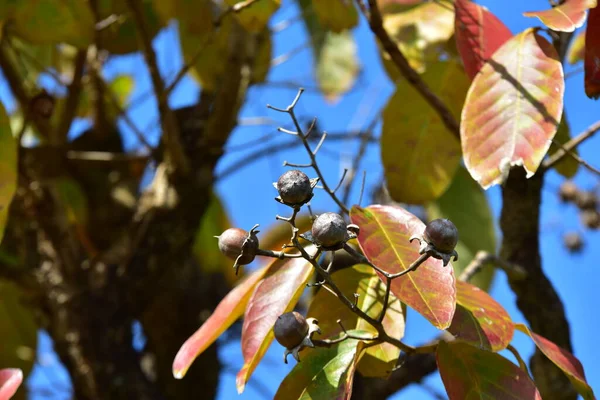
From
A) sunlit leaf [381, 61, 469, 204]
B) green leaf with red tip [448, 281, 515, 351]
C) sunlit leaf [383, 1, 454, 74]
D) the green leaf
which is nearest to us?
green leaf with red tip [448, 281, 515, 351]

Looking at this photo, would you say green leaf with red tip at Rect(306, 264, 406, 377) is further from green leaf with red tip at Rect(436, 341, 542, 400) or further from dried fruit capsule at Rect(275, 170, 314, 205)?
dried fruit capsule at Rect(275, 170, 314, 205)

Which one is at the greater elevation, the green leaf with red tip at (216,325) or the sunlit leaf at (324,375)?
the sunlit leaf at (324,375)

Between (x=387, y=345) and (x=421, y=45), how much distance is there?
611 mm

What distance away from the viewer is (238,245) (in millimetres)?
596

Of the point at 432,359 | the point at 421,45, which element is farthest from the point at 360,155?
the point at 432,359

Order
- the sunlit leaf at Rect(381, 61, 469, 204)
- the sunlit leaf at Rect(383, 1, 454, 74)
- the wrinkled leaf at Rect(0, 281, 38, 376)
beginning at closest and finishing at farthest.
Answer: the sunlit leaf at Rect(381, 61, 469, 204), the sunlit leaf at Rect(383, 1, 454, 74), the wrinkled leaf at Rect(0, 281, 38, 376)

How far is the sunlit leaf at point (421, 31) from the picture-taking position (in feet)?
3.85

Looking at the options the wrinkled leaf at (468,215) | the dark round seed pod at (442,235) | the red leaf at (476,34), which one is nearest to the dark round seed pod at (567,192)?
the wrinkled leaf at (468,215)

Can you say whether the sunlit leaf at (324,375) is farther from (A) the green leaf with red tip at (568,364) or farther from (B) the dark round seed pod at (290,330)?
(A) the green leaf with red tip at (568,364)

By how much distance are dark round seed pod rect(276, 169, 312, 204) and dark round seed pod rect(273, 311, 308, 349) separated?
10 centimetres

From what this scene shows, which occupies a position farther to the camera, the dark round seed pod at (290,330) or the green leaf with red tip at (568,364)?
the green leaf with red tip at (568,364)

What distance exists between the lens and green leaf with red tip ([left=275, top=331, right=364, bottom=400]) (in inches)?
24.8

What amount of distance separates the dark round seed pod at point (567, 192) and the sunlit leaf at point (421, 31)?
0.83 metres

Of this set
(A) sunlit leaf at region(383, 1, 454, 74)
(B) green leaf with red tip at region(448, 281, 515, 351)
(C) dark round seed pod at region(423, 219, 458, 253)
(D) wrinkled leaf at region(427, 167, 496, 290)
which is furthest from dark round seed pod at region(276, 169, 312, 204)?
(D) wrinkled leaf at region(427, 167, 496, 290)
